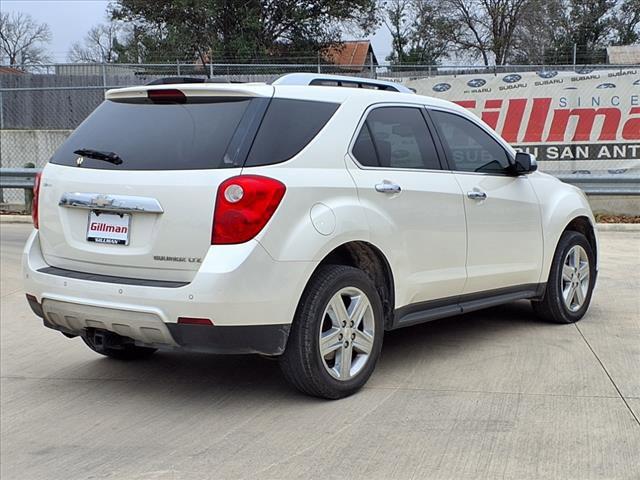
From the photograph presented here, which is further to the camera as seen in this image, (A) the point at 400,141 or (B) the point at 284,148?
(A) the point at 400,141

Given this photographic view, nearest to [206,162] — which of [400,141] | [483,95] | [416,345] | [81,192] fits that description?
[81,192]

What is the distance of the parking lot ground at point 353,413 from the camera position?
3.56 m

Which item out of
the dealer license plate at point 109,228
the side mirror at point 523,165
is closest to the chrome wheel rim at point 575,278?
the side mirror at point 523,165

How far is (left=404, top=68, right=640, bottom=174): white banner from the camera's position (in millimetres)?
13109

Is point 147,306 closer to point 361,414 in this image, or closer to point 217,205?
point 217,205

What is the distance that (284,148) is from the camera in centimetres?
408

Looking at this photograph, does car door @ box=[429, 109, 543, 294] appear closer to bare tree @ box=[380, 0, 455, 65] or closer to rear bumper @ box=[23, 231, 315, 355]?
rear bumper @ box=[23, 231, 315, 355]

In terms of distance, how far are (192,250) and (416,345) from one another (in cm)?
231

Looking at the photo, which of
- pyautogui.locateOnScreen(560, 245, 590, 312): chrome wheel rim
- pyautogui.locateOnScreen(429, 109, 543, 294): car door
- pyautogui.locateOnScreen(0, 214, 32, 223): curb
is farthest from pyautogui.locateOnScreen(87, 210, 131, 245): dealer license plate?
pyautogui.locateOnScreen(0, 214, 32, 223): curb

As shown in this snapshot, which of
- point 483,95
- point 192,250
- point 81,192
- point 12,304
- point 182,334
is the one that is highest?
point 483,95

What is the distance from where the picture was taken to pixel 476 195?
520 cm

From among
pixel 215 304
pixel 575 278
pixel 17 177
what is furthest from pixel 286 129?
pixel 17 177

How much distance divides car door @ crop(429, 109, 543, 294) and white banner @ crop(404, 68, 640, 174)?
806 centimetres

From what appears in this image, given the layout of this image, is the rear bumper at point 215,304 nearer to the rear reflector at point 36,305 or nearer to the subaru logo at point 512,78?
the rear reflector at point 36,305
